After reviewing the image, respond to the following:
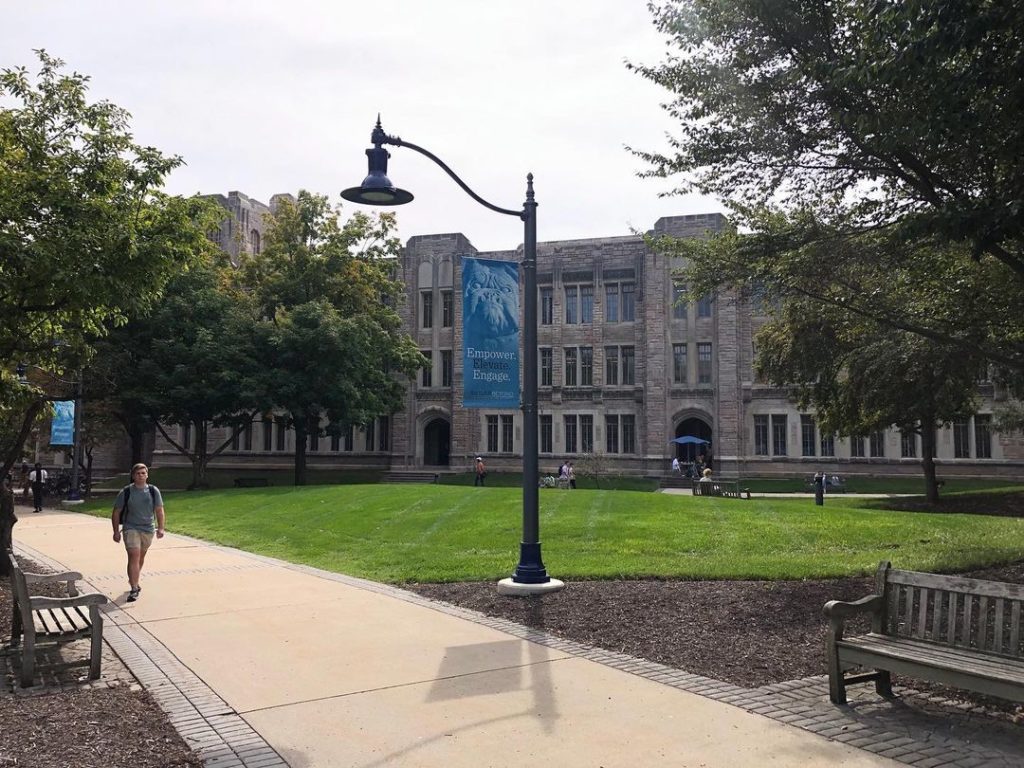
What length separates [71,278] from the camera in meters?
8.56

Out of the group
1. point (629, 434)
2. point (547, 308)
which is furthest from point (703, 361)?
point (547, 308)

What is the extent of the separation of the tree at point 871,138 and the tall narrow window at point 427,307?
40.1m

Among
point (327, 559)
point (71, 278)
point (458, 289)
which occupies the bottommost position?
point (327, 559)

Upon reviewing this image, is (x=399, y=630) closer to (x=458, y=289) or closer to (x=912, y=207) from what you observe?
(x=912, y=207)

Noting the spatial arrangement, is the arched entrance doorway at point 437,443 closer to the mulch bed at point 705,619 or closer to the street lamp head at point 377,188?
the mulch bed at point 705,619

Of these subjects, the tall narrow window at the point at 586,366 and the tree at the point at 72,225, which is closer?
the tree at the point at 72,225

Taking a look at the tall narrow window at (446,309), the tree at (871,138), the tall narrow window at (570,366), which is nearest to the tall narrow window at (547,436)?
the tall narrow window at (570,366)

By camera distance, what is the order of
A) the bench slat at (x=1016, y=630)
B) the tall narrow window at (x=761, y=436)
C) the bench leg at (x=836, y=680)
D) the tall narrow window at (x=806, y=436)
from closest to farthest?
the bench slat at (x=1016, y=630) → the bench leg at (x=836, y=680) → the tall narrow window at (x=806, y=436) → the tall narrow window at (x=761, y=436)

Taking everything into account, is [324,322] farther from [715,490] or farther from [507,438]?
[715,490]

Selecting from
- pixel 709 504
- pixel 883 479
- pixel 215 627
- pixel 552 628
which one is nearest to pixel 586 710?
pixel 552 628

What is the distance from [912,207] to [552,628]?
24.7 ft

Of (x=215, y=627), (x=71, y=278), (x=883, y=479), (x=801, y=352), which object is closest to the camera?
(x=71, y=278)

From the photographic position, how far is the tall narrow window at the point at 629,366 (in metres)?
48.4

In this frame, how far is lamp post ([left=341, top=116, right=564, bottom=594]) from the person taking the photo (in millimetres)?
10211
